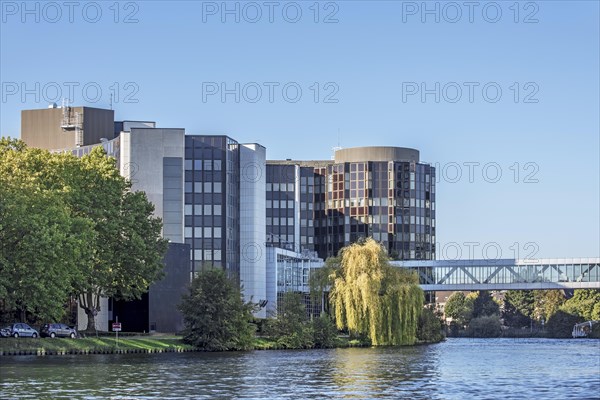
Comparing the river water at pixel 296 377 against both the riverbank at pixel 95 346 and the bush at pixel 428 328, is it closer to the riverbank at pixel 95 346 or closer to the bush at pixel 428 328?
the riverbank at pixel 95 346

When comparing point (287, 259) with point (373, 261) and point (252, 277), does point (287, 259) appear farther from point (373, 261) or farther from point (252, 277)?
point (373, 261)

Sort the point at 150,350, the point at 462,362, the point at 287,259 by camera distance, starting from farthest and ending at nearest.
Result: 1. the point at 287,259
2. the point at 150,350
3. the point at 462,362

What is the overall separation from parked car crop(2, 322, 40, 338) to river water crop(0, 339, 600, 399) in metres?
9.24

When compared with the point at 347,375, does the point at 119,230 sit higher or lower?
higher

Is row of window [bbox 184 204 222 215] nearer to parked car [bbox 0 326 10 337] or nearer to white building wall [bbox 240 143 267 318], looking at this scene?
white building wall [bbox 240 143 267 318]

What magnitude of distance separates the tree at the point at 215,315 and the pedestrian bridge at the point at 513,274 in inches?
2738

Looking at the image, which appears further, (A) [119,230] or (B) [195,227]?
(B) [195,227]

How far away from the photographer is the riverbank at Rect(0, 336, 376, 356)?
95.1m

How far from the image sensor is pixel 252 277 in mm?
184625

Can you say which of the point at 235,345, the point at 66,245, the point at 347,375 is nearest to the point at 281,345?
the point at 235,345

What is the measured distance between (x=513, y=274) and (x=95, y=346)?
318 feet

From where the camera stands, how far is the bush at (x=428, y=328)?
148m

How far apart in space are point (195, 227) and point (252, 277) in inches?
497

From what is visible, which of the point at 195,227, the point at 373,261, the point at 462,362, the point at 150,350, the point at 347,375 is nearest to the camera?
the point at 347,375
